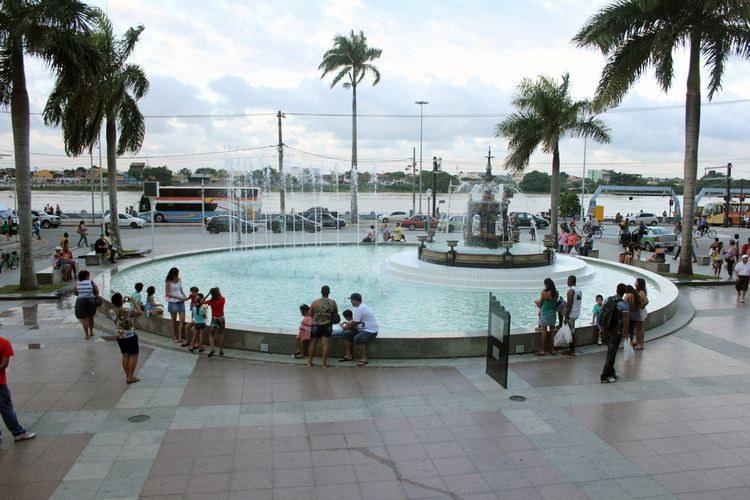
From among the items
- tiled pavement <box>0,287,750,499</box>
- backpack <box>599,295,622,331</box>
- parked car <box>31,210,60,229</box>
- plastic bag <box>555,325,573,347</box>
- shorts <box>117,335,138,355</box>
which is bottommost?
tiled pavement <box>0,287,750,499</box>

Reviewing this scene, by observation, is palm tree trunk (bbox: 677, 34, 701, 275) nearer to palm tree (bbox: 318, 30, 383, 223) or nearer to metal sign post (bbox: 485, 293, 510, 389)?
metal sign post (bbox: 485, 293, 510, 389)

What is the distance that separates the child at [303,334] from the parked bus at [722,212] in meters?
50.8

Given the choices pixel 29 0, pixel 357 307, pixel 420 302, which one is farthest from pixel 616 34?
pixel 29 0

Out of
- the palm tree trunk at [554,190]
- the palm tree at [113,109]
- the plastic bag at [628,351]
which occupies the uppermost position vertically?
the palm tree at [113,109]

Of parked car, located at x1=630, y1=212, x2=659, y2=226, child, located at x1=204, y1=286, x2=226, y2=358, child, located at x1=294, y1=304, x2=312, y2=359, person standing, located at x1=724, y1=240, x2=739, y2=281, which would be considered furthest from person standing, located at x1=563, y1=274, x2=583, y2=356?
parked car, located at x1=630, y1=212, x2=659, y2=226

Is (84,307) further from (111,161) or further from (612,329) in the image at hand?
(111,161)

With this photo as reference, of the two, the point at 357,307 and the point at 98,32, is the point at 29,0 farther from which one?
the point at 357,307

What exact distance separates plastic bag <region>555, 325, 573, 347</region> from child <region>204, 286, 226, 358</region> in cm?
602

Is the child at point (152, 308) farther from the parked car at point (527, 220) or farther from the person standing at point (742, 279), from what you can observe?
the parked car at point (527, 220)

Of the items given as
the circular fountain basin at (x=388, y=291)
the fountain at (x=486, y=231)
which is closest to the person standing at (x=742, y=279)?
the circular fountain basin at (x=388, y=291)

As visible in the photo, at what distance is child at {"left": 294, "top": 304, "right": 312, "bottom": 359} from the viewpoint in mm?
9602

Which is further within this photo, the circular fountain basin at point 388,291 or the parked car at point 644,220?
the parked car at point 644,220

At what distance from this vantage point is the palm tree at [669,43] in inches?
713

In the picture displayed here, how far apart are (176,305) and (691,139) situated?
17.5 metres
